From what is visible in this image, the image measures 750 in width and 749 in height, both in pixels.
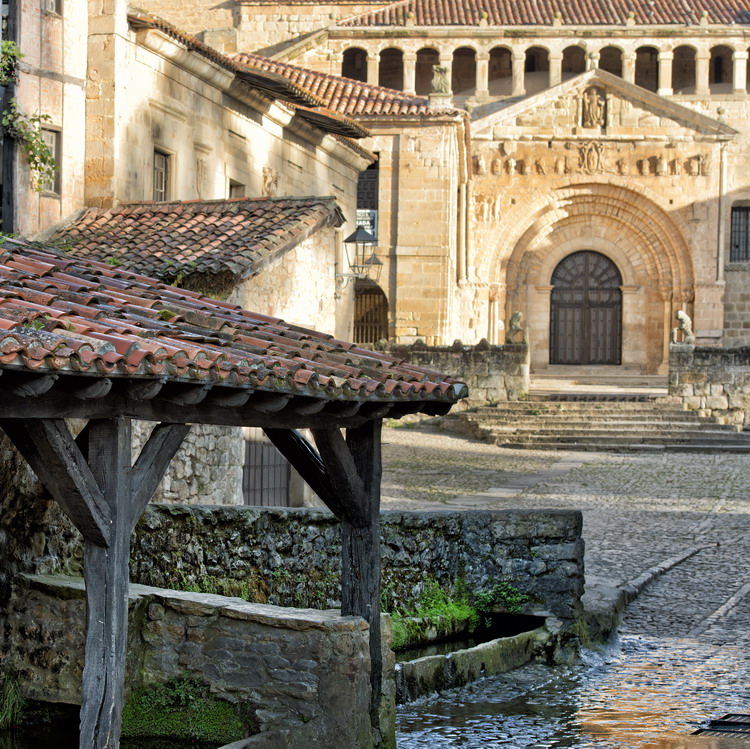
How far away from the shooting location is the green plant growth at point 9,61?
1337 centimetres

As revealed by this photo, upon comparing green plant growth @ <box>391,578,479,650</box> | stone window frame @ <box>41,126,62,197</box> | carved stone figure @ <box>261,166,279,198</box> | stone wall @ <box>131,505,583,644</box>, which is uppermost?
carved stone figure @ <box>261,166,279,198</box>

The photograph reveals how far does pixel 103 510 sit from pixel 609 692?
4.20 metres

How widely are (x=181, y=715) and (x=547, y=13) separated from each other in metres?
33.6

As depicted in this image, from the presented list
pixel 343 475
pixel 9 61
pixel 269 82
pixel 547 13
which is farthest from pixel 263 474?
pixel 547 13

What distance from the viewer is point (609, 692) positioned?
8305 mm

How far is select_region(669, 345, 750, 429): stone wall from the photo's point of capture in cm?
2506

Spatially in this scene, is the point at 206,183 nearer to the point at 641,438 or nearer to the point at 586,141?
the point at 641,438

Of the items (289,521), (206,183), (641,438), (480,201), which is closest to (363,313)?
(480,201)

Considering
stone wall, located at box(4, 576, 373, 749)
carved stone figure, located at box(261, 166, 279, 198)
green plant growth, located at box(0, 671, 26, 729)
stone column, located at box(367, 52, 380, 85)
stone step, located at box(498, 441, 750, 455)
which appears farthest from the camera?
stone column, located at box(367, 52, 380, 85)

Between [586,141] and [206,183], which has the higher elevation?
[586,141]

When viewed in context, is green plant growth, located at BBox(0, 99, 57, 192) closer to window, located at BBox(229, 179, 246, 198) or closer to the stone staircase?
window, located at BBox(229, 179, 246, 198)

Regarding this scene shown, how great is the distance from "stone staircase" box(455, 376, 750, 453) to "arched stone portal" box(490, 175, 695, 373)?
9964mm

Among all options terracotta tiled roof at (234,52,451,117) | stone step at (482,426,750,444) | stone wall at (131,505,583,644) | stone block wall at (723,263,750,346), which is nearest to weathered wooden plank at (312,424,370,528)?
stone wall at (131,505,583,644)

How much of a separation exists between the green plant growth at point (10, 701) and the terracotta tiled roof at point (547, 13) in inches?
1219
